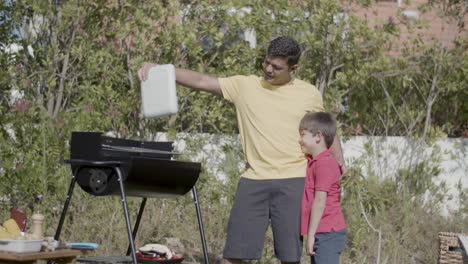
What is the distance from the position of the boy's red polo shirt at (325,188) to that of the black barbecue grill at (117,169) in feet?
3.16

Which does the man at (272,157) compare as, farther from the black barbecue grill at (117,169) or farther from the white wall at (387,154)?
the white wall at (387,154)

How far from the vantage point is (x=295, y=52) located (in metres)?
5.07

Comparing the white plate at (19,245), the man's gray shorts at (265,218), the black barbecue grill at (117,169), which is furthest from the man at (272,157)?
the white plate at (19,245)

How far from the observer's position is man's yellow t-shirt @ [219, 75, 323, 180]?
16.7 feet

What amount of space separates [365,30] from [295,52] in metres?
4.25

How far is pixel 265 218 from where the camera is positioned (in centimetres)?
515

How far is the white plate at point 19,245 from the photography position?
4.50 m

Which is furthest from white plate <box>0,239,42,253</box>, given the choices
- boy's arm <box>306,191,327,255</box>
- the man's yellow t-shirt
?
boy's arm <box>306,191,327,255</box>

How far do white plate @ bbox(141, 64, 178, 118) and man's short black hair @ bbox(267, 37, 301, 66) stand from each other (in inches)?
23.8

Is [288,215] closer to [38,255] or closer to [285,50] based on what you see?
[285,50]

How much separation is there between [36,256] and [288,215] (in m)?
1.48

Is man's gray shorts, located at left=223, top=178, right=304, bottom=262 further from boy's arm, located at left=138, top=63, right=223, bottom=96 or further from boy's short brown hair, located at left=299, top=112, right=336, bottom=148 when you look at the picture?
boy's arm, located at left=138, top=63, right=223, bottom=96

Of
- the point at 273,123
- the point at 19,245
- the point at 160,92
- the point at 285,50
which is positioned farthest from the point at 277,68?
the point at 19,245

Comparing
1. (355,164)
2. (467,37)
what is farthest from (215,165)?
(467,37)
